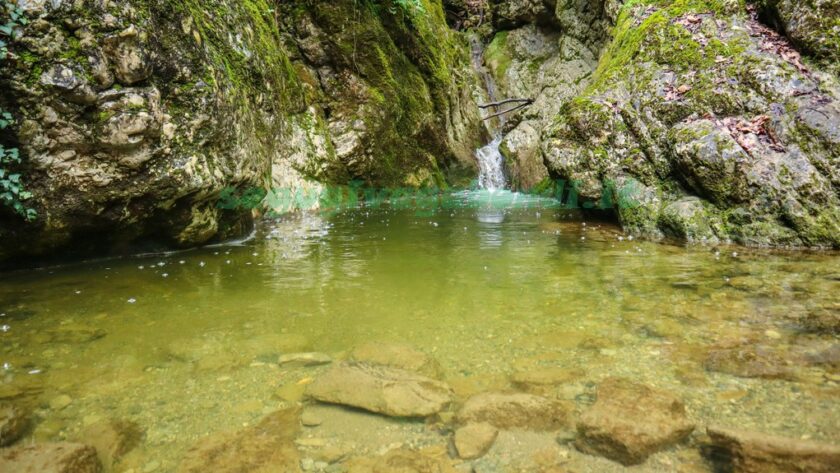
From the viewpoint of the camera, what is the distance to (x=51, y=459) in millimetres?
2197

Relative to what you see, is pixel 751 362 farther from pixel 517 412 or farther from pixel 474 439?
pixel 474 439

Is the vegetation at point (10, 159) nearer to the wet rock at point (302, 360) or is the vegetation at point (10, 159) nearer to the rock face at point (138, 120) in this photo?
the rock face at point (138, 120)

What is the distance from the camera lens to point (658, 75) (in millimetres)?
8148

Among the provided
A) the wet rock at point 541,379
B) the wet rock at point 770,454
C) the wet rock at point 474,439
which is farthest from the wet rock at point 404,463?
the wet rock at point 770,454

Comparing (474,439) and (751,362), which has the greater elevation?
(751,362)

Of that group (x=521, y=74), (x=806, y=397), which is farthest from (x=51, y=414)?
(x=521, y=74)

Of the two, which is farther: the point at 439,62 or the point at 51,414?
the point at 439,62

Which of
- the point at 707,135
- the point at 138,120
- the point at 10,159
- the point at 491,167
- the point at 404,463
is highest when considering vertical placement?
the point at 138,120

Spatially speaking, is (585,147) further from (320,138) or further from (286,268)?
(320,138)

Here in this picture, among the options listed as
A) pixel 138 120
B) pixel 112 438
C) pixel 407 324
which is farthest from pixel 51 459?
pixel 138 120

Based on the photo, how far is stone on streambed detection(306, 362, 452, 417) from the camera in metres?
2.73

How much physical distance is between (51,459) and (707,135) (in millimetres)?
8144

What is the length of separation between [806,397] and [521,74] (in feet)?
71.3

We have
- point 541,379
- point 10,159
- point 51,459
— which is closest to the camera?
point 51,459
